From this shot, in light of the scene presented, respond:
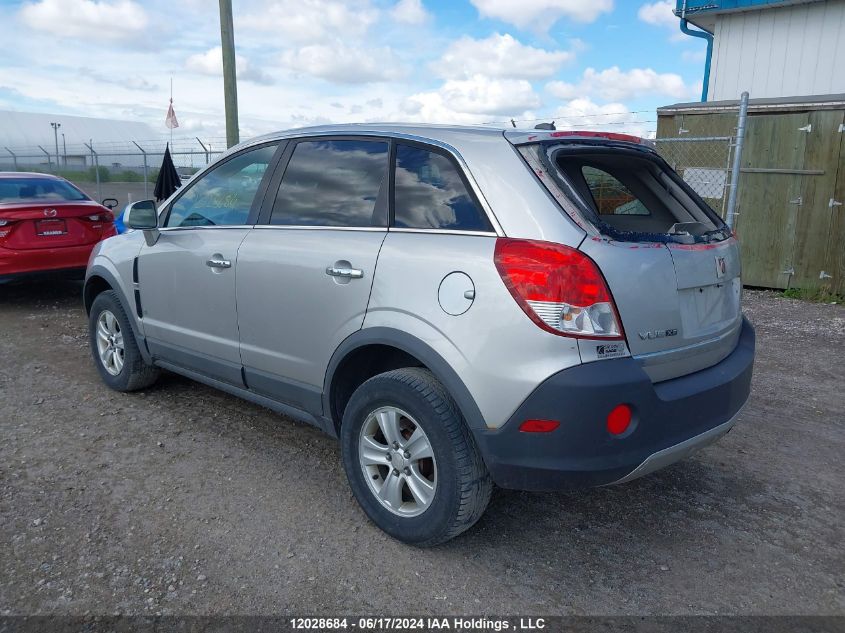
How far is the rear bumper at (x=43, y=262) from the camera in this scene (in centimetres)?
741

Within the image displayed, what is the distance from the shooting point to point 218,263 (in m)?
3.84

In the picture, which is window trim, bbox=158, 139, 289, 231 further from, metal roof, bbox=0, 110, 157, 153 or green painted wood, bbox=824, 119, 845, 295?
metal roof, bbox=0, 110, 157, 153

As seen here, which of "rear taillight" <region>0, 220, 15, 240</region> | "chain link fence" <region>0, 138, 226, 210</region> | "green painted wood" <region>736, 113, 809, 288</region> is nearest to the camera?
"rear taillight" <region>0, 220, 15, 240</region>

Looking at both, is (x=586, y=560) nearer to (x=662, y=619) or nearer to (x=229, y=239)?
(x=662, y=619)

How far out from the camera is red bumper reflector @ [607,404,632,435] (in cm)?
257

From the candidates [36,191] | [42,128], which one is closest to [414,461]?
[36,191]

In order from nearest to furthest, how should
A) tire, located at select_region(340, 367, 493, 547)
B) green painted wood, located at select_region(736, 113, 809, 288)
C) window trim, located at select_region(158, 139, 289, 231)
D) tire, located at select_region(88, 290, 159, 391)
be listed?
tire, located at select_region(340, 367, 493, 547) < window trim, located at select_region(158, 139, 289, 231) < tire, located at select_region(88, 290, 159, 391) < green painted wood, located at select_region(736, 113, 809, 288)

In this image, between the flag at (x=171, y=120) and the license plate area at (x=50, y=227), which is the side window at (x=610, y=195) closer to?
the license plate area at (x=50, y=227)

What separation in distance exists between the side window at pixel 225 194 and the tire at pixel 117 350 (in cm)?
84

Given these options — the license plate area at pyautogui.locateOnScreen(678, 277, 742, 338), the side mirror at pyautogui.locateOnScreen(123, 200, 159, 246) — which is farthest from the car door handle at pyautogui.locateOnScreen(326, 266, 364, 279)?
the side mirror at pyautogui.locateOnScreen(123, 200, 159, 246)

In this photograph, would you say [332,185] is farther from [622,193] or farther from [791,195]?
[791,195]

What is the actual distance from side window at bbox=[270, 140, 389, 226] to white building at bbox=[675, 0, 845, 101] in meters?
11.0

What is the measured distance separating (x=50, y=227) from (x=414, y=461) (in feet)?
20.8

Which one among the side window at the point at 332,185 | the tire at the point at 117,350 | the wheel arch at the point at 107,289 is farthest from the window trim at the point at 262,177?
the tire at the point at 117,350
